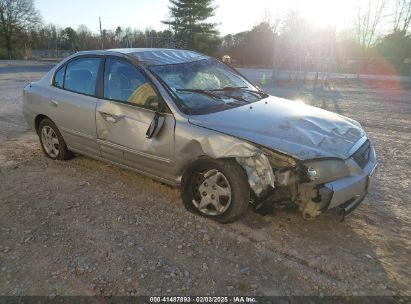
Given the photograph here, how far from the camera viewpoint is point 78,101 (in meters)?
4.50

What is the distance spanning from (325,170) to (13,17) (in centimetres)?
5637

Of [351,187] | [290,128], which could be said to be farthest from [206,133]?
[351,187]

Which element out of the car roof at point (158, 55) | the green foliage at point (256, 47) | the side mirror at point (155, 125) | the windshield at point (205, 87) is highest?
the green foliage at point (256, 47)

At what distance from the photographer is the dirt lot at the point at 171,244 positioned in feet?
8.75

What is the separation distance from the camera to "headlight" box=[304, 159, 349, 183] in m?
3.01

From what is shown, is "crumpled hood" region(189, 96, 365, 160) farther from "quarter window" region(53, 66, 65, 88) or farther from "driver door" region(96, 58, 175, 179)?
"quarter window" region(53, 66, 65, 88)

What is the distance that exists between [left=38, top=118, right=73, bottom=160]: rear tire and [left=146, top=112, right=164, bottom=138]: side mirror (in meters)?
1.90

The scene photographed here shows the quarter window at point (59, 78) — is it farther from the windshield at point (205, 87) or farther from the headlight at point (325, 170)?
the headlight at point (325, 170)

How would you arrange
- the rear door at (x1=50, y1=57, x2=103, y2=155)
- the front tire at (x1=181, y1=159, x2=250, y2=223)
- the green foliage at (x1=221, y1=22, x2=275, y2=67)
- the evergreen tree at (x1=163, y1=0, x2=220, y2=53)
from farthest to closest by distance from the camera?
the evergreen tree at (x1=163, y1=0, x2=220, y2=53), the green foliage at (x1=221, y1=22, x2=275, y2=67), the rear door at (x1=50, y1=57, x2=103, y2=155), the front tire at (x1=181, y1=159, x2=250, y2=223)

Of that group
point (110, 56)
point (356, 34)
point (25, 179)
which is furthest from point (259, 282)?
point (356, 34)

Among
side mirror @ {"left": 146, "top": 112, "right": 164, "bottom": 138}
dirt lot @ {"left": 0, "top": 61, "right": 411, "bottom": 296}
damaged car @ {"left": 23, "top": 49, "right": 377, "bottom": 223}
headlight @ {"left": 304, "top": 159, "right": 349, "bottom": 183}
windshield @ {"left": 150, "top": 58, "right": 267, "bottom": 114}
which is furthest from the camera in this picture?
windshield @ {"left": 150, "top": 58, "right": 267, "bottom": 114}

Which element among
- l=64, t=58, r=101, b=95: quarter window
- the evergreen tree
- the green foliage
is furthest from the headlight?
the evergreen tree

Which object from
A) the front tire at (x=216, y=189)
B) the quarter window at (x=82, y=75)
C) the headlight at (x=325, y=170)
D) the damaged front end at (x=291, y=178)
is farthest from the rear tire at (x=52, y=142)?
the headlight at (x=325, y=170)

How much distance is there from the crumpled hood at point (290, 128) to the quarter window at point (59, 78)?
2.39 m
